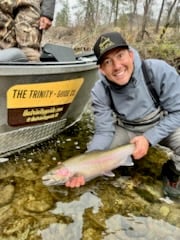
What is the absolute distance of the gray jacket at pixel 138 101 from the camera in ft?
10.3

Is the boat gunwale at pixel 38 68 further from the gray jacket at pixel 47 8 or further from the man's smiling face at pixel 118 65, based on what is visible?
the gray jacket at pixel 47 8

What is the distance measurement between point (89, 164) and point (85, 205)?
16.1 inches

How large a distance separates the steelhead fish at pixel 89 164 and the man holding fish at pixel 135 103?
5 centimetres

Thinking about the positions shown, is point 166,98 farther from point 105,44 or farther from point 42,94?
point 42,94

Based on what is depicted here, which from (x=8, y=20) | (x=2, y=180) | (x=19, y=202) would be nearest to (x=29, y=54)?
(x=8, y=20)

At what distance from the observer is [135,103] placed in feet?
10.7

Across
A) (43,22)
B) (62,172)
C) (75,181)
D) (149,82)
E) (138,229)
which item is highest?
(43,22)

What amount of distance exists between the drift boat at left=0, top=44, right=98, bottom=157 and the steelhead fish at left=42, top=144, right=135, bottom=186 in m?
0.79

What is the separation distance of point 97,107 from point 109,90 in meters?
0.19

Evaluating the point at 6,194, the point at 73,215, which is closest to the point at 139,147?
the point at 73,215

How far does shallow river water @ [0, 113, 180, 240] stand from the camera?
107 inches

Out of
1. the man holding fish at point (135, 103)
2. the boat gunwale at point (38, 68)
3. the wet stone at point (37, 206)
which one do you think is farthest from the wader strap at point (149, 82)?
the wet stone at point (37, 206)

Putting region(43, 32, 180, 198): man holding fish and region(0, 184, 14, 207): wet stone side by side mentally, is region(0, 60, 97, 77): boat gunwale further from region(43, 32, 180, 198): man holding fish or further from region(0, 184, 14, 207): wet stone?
region(0, 184, 14, 207): wet stone

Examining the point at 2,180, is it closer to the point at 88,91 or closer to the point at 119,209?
the point at 119,209
